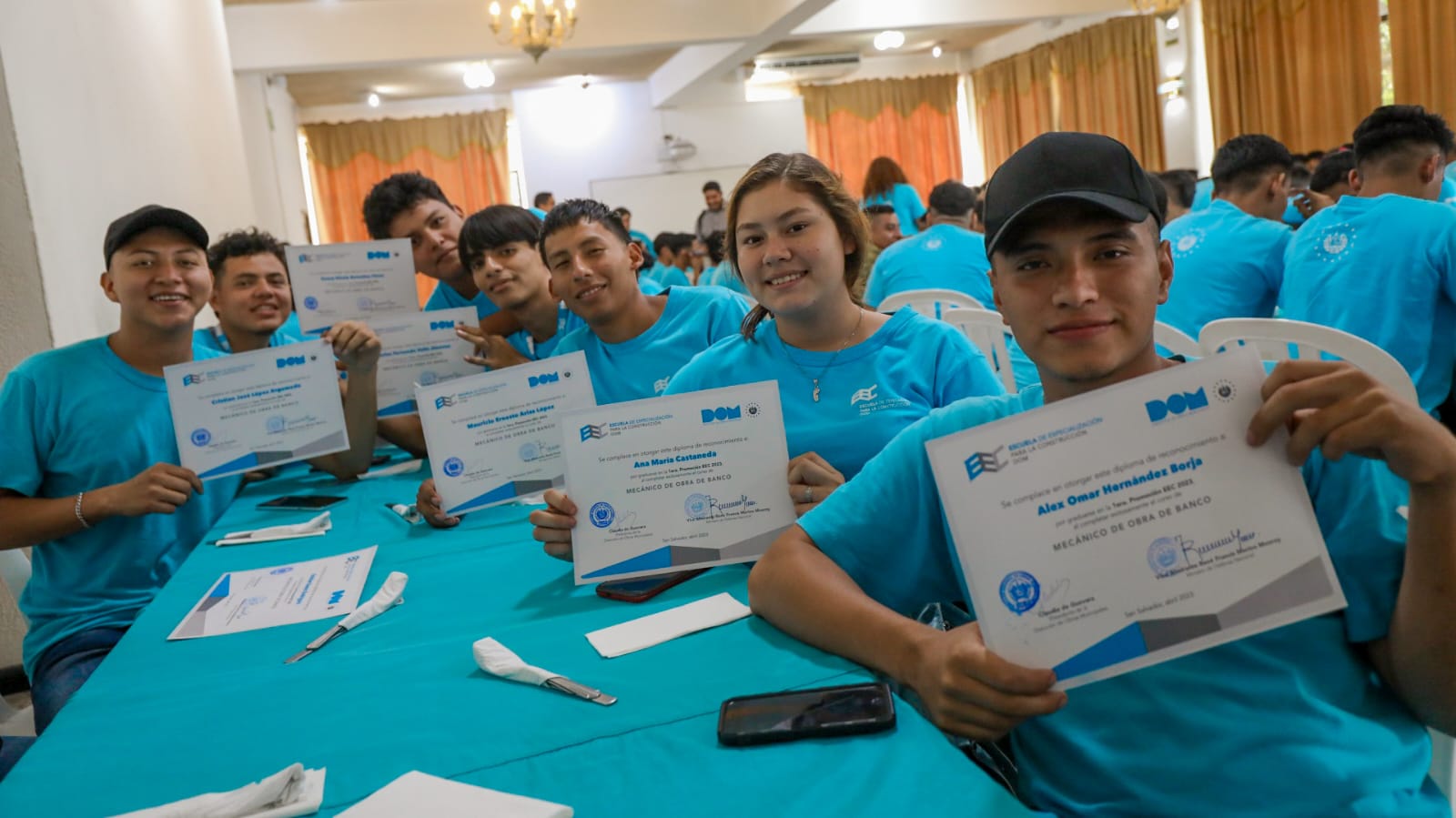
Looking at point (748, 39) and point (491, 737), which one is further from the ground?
point (748, 39)

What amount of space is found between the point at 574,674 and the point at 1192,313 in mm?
3339

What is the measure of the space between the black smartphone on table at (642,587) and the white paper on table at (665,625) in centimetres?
9

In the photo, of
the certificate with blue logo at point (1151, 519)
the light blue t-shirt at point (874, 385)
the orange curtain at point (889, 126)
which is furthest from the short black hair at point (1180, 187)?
the orange curtain at point (889, 126)

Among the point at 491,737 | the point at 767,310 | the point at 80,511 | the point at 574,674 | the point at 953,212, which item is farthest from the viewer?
the point at 953,212

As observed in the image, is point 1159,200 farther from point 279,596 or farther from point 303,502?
point 303,502

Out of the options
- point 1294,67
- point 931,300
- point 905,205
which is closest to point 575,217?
point 931,300

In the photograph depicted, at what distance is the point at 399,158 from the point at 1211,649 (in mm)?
13184

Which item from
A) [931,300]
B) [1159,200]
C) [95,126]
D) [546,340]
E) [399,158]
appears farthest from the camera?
[399,158]

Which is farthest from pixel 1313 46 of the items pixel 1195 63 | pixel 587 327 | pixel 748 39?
pixel 587 327

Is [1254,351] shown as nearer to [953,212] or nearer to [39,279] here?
[39,279]

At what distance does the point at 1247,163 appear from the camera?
415 centimetres

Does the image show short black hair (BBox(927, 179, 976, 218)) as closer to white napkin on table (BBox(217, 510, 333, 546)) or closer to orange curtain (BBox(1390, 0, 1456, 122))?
white napkin on table (BBox(217, 510, 333, 546))

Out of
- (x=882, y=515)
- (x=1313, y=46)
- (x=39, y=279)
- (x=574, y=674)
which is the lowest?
(x=574, y=674)

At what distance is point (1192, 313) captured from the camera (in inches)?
154
